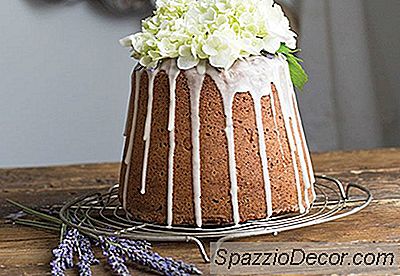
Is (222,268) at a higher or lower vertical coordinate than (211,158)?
lower

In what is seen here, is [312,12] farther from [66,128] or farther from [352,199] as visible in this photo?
[352,199]

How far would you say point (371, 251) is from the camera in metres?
0.94

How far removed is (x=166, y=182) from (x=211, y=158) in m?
0.07

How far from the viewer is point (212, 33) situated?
986 millimetres

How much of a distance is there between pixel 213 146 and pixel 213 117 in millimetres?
39

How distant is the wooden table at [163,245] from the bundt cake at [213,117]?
0.19ft

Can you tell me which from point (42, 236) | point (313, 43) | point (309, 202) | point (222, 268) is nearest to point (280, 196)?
point (309, 202)

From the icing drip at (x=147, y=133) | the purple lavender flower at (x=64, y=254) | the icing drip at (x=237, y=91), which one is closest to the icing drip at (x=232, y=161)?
the icing drip at (x=237, y=91)

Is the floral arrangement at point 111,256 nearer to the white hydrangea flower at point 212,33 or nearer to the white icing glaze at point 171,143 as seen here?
the white icing glaze at point 171,143

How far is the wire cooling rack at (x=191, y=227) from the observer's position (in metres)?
0.97

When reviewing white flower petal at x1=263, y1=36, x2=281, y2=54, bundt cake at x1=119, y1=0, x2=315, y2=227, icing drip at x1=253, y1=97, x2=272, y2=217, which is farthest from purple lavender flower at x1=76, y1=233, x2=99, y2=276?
white flower petal at x1=263, y1=36, x2=281, y2=54

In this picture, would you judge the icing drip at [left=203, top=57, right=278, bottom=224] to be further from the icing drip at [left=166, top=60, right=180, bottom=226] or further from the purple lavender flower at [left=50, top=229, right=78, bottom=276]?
the purple lavender flower at [left=50, top=229, right=78, bottom=276]

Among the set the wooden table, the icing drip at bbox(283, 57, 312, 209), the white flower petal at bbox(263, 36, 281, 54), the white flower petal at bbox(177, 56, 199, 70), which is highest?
the white flower petal at bbox(263, 36, 281, 54)

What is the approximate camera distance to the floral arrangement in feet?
2.92
